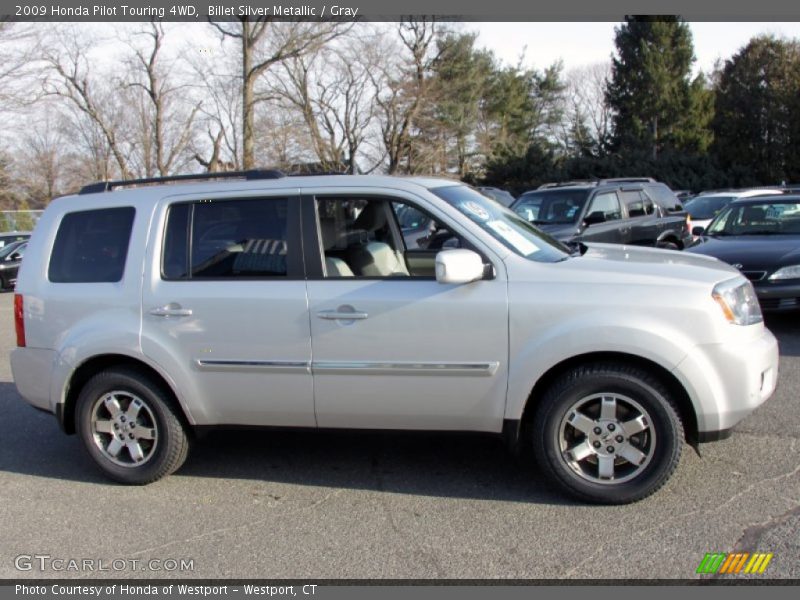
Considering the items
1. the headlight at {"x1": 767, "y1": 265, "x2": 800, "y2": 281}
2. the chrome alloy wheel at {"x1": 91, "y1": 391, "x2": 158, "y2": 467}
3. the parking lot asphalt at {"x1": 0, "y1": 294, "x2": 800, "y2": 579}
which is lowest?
the parking lot asphalt at {"x1": 0, "y1": 294, "x2": 800, "y2": 579}

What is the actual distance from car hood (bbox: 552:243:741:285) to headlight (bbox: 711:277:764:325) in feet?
0.18

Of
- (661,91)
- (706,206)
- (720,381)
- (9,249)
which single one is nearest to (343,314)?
(720,381)

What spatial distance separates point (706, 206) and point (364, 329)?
17.4 meters

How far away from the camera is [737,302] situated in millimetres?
4156

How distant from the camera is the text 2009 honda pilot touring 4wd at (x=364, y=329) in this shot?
4.03 m

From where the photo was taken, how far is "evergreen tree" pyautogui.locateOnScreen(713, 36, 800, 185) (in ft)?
137

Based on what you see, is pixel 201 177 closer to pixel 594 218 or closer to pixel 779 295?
pixel 779 295

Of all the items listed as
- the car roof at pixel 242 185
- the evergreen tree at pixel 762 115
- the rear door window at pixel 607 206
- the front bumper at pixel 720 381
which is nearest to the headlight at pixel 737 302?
the front bumper at pixel 720 381

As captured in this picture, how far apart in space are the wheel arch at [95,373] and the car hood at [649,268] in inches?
102

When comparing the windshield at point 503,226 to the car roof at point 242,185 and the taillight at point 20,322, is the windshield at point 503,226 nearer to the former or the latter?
the car roof at point 242,185

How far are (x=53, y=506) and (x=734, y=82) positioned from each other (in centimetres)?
4730

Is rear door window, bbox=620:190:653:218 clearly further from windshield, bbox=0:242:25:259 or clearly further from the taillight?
windshield, bbox=0:242:25:259

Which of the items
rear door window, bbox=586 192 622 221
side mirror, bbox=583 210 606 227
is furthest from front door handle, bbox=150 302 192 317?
rear door window, bbox=586 192 622 221

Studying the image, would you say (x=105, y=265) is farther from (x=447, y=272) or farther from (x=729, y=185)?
(x=729, y=185)
